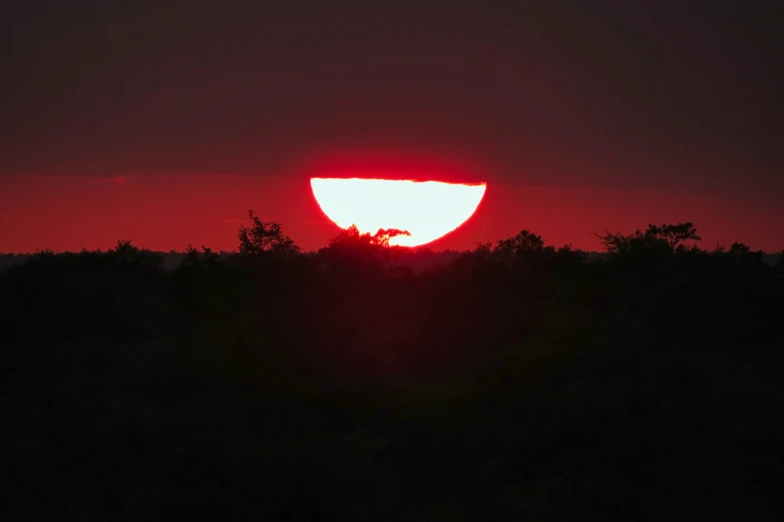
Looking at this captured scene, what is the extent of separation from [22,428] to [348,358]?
39.1 ft

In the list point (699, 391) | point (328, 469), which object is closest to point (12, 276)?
point (328, 469)

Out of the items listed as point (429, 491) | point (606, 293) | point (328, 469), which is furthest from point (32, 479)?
point (606, 293)

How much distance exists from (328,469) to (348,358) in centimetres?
980

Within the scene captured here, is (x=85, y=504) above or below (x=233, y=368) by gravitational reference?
below

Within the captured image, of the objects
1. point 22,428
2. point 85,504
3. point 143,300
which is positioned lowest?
point 85,504

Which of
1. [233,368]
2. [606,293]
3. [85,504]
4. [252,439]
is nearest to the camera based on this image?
[85,504]

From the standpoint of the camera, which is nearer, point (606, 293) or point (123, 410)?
point (123, 410)

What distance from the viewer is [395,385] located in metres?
34.1

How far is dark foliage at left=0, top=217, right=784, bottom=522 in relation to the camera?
2662 centimetres

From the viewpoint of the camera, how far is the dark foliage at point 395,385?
26.6 meters

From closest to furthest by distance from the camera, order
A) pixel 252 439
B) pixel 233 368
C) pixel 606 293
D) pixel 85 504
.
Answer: pixel 85 504
pixel 252 439
pixel 233 368
pixel 606 293

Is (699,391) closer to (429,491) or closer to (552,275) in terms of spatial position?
(429,491)

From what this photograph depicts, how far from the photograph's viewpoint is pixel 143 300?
4094 cm

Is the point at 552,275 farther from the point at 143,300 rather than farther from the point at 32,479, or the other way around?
the point at 32,479
